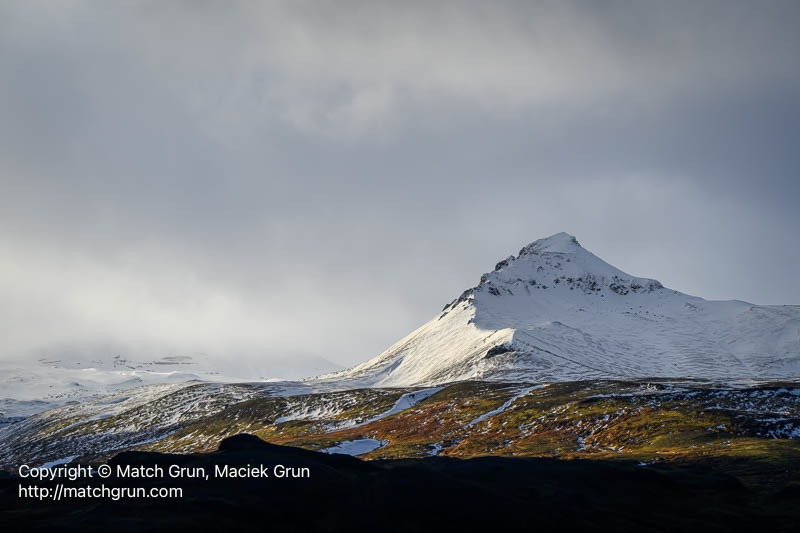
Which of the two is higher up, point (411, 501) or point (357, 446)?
point (411, 501)

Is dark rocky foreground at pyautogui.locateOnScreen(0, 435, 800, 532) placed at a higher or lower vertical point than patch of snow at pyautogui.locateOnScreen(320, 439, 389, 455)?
higher

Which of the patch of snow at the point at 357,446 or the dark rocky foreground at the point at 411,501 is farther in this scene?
the patch of snow at the point at 357,446

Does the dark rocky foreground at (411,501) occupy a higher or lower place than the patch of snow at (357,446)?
higher

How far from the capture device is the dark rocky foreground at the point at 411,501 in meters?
25.5

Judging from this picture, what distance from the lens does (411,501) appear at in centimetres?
2766

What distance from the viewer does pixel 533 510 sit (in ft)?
89.6

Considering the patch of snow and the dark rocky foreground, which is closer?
the dark rocky foreground

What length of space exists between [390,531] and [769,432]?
70956 mm

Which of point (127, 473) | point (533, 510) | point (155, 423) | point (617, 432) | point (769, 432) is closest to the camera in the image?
point (533, 510)

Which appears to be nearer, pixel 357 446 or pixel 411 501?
pixel 411 501

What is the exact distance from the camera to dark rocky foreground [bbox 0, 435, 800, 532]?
25531 mm

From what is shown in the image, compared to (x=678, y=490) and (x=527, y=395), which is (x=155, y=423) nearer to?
(x=527, y=395)

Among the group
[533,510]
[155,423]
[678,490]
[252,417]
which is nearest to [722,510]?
[678,490]

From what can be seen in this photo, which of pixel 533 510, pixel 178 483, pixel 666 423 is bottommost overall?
pixel 666 423
